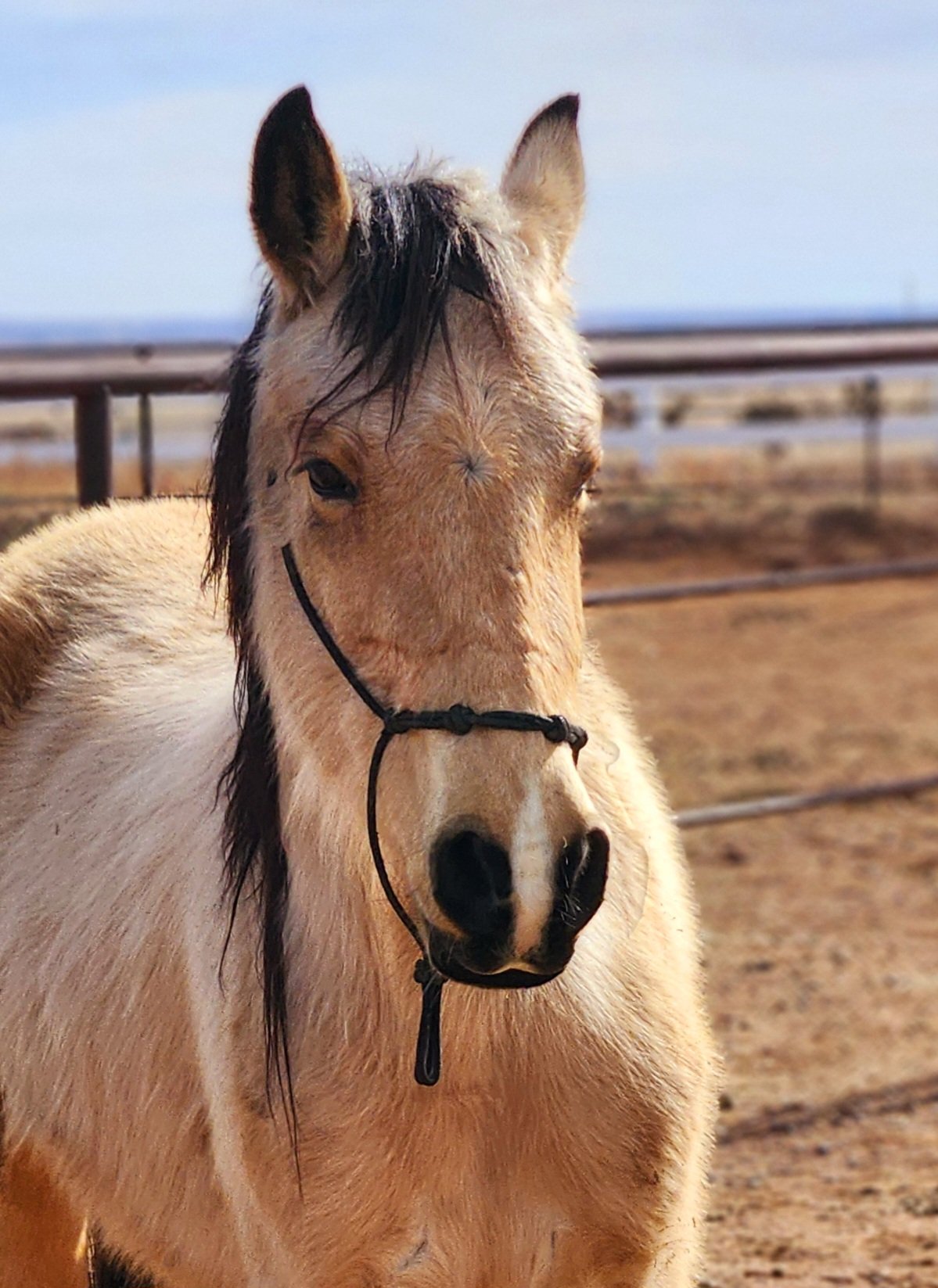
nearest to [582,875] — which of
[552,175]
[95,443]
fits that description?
[552,175]

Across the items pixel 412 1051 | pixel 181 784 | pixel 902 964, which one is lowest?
pixel 902 964

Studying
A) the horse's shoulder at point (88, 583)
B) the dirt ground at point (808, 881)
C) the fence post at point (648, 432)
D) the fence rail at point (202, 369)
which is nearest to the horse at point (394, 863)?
the horse's shoulder at point (88, 583)

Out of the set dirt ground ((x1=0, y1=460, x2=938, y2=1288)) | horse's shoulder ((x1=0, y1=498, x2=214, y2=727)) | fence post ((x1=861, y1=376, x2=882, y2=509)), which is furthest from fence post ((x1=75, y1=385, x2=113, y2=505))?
fence post ((x1=861, y1=376, x2=882, y2=509))

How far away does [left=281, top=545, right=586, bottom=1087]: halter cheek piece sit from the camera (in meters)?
1.77

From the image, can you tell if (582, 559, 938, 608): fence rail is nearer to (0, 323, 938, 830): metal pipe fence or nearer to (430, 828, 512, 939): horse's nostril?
(0, 323, 938, 830): metal pipe fence

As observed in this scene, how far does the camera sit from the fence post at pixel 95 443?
3994mm

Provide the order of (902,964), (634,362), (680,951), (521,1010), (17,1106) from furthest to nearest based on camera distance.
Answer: (902,964), (634,362), (17,1106), (680,951), (521,1010)

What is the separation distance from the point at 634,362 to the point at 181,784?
2280mm

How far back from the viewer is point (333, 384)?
78.6 inches

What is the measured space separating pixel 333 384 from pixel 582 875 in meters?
0.65

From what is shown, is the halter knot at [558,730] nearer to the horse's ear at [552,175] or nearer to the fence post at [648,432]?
the horse's ear at [552,175]

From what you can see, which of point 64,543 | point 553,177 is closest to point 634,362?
point 64,543

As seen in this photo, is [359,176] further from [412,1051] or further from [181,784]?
[412,1051]

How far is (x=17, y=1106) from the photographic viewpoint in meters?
2.63
